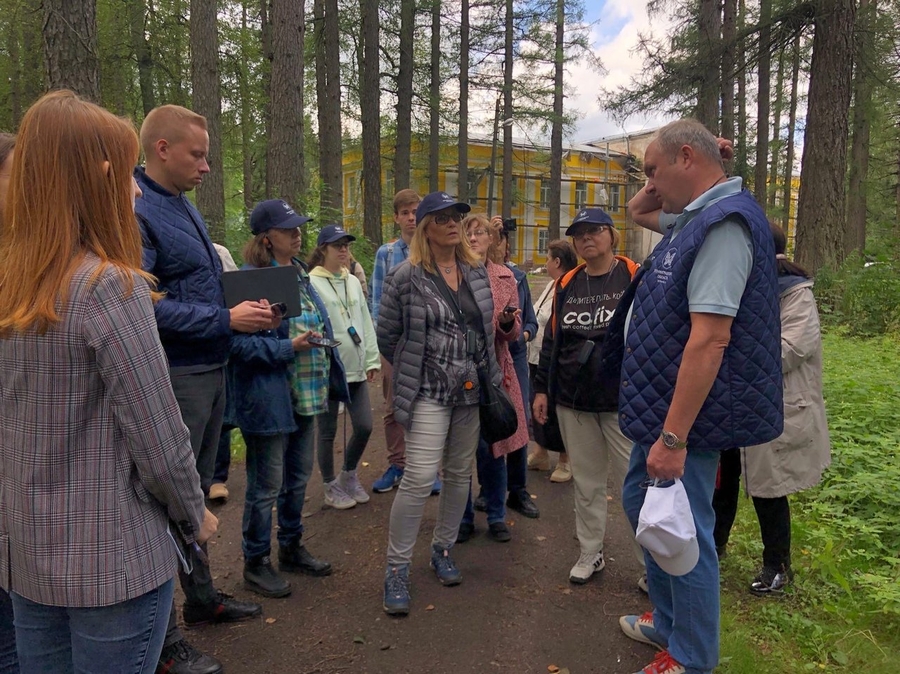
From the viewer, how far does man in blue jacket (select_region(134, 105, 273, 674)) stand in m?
2.69

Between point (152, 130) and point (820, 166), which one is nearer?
point (152, 130)

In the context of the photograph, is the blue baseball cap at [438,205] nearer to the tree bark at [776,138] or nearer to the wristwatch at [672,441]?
the wristwatch at [672,441]

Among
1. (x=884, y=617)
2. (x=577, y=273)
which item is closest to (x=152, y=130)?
(x=577, y=273)

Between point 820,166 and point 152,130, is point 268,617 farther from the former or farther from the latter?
point 820,166

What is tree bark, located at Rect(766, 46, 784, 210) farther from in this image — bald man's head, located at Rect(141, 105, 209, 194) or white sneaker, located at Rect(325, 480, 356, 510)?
bald man's head, located at Rect(141, 105, 209, 194)

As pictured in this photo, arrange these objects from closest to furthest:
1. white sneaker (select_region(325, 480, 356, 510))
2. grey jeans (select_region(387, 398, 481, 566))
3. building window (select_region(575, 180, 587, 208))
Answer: grey jeans (select_region(387, 398, 481, 566)) < white sneaker (select_region(325, 480, 356, 510)) < building window (select_region(575, 180, 587, 208))

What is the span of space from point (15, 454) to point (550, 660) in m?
2.45

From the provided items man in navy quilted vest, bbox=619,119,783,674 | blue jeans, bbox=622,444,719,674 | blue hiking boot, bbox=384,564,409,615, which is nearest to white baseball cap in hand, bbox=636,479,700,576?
man in navy quilted vest, bbox=619,119,783,674

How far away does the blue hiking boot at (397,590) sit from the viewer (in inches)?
132

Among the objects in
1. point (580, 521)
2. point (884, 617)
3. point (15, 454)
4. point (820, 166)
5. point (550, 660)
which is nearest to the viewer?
point (15, 454)

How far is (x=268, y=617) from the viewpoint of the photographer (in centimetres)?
335

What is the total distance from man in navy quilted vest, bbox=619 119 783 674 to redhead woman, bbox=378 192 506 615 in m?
1.03

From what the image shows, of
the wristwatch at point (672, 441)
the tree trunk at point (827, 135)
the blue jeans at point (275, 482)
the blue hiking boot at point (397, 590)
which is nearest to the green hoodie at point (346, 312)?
the blue jeans at point (275, 482)

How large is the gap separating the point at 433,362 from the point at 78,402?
2.04m
